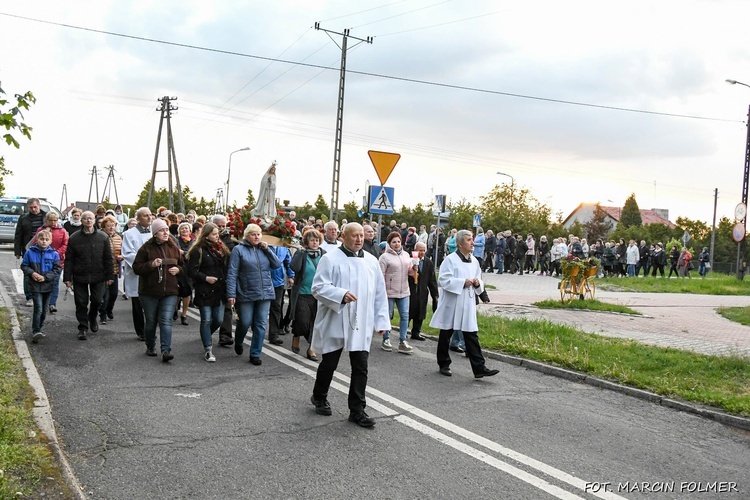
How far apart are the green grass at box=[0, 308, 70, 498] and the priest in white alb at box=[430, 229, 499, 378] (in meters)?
4.70

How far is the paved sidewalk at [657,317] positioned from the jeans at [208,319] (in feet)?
22.4

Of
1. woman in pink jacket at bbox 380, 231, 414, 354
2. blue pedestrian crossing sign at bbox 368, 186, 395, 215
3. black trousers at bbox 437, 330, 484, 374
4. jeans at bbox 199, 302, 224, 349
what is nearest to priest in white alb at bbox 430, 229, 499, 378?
black trousers at bbox 437, 330, 484, 374

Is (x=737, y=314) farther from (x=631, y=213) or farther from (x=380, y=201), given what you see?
(x=631, y=213)

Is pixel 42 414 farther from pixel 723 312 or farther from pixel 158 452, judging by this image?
pixel 723 312

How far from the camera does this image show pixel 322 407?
672 cm

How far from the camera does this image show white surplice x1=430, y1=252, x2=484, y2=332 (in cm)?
880

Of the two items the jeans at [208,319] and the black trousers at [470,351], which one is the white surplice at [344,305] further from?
the jeans at [208,319]

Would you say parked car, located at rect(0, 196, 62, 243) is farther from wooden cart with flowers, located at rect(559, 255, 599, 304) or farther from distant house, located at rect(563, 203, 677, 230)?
distant house, located at rect(563, 203, 677, 230)

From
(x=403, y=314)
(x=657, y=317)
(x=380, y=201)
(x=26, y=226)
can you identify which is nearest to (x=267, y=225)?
(x=403, y=314)

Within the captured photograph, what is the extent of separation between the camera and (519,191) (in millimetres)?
70438

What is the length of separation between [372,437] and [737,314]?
13652mm

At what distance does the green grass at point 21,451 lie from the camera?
14.5 ft

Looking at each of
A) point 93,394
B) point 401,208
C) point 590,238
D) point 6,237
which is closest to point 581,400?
point 93,394

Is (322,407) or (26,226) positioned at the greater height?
(26,226)
